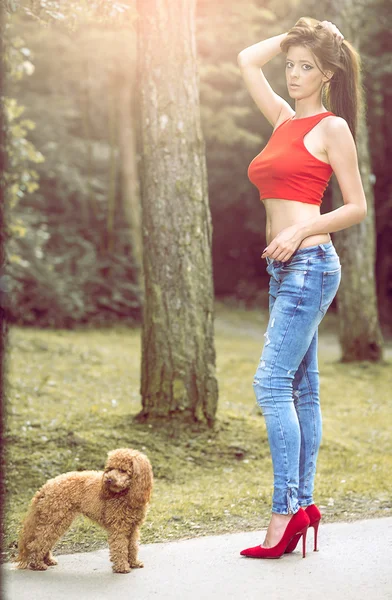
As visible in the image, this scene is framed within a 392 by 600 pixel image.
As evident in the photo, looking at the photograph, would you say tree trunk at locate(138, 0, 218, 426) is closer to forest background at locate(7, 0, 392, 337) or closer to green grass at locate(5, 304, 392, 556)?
green grass at locate(5, 304, 392, 556)

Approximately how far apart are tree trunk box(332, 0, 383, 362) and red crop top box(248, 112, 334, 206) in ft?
31.3

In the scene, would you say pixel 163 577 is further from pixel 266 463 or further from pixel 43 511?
pixel 266 463

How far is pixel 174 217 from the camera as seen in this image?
23.5ft

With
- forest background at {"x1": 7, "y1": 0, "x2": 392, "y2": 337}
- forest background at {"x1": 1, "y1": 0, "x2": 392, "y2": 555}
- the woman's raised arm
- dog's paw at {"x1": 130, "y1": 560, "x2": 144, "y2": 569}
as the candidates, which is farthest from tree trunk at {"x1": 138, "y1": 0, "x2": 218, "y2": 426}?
forest background at {"x1": 7, "y1": 0, "x2": 392, "y2": 337}

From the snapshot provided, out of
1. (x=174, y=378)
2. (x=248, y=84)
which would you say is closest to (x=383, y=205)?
(x=174, y=378)

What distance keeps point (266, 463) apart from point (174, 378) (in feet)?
3.26

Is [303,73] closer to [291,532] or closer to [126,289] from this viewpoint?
[291,532]

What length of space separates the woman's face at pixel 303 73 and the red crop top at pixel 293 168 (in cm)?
13

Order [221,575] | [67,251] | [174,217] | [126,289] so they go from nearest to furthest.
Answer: [221,575] < [174,217] < [67,251] < [126,289]

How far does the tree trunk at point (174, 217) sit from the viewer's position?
7.18 m

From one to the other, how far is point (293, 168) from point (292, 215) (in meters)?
0.22

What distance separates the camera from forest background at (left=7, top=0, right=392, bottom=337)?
17938 mm

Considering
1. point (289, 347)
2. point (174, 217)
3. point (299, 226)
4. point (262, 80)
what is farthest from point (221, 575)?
point (174, 217)

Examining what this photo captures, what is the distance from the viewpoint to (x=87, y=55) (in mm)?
18125
